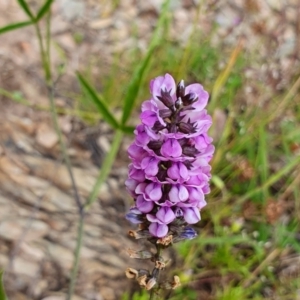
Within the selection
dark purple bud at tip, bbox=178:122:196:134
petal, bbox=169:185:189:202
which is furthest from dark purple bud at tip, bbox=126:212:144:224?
dark purple bud at tip, bbox=178:122:196:134

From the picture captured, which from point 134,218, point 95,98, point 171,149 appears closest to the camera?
point 171,149

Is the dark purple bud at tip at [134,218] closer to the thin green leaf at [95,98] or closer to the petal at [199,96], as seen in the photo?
the petal at [199,96]

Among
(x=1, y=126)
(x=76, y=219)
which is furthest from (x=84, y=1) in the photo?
(x=76, y=219)

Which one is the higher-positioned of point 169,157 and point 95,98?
point 95,98

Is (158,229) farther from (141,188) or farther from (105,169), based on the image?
(105,169)

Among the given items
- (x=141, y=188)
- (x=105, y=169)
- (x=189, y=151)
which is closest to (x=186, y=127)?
(x=189, y=151)

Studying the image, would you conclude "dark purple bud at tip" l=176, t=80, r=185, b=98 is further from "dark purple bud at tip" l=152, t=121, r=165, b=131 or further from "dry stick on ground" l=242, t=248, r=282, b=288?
"dry stick on ground" l=242, t=248, r=282, b=288
